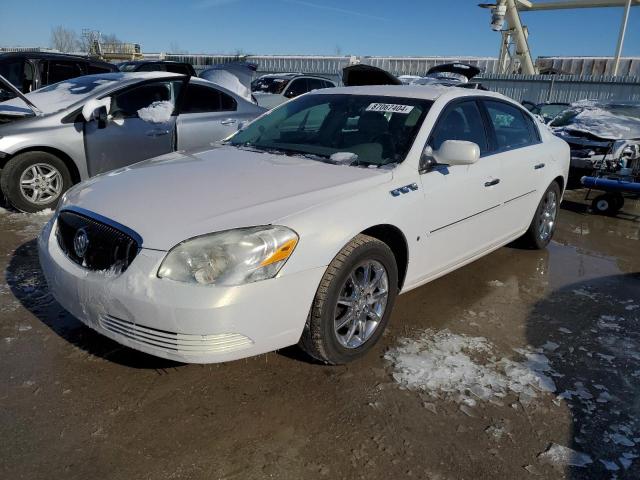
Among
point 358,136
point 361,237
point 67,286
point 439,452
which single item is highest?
point 358,136

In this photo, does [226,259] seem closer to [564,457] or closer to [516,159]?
[564,457]

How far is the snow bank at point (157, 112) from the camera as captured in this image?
566 cm

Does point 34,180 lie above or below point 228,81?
below

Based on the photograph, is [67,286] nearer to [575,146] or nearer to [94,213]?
[94,213]

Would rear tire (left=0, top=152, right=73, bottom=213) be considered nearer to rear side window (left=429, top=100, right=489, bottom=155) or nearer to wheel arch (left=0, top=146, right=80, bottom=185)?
wheel arch (left=0, top=146, right=80, bottom=185)

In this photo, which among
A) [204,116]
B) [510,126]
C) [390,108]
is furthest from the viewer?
[204,116]

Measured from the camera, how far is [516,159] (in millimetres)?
4133

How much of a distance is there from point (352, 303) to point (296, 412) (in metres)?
0.66

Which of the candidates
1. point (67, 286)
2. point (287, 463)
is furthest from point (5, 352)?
point (287, 463)

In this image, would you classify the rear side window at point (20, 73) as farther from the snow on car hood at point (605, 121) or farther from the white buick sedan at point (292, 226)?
the snow on car hood at point (605, 121)

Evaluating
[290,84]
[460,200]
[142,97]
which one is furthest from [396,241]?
[290,84]

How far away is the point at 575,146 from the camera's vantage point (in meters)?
8.12

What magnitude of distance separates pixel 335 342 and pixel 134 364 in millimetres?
1093

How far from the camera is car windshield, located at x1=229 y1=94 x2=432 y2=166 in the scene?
3283 millimetres
